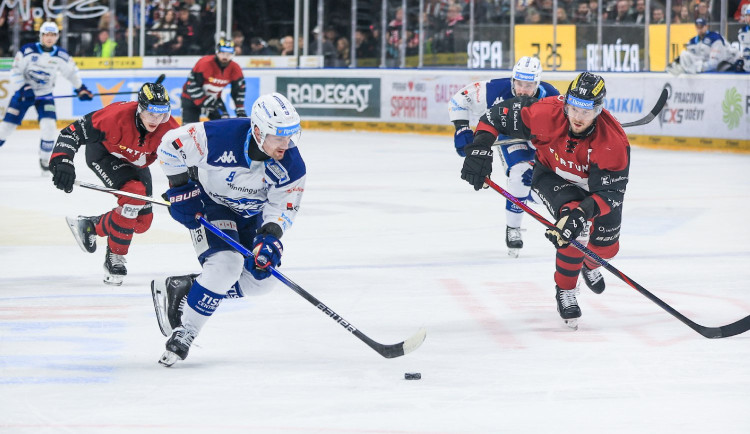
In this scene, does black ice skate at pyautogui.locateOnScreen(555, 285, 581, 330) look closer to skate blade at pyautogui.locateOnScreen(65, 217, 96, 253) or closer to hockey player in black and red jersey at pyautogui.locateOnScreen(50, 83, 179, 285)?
hockey player in black and red jersey at pyautogui.locateOnScreen(50, 83, 179, 285)

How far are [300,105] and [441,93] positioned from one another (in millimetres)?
2400

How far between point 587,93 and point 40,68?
7980 millimetres

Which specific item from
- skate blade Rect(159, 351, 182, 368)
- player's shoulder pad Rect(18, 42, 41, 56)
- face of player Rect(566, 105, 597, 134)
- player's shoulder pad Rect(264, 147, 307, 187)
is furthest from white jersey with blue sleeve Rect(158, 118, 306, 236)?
player's shoulder pad Rect(18, 42, 41, 56)

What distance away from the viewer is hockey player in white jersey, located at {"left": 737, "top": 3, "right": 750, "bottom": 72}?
1305cm

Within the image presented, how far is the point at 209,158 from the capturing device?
436 centimetres

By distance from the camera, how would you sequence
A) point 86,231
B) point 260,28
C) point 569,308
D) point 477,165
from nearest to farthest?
1. point 569,308
2. point 477,165
3. point 86,231
4. point 260,28

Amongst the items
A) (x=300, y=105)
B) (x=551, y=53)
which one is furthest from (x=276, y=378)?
(x=300, y=105)

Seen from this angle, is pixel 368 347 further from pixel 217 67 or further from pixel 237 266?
pixel 217 67

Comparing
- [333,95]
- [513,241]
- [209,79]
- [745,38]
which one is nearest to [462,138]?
[513,241]

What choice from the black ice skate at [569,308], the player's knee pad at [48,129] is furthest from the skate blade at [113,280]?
the player's knee pad at [48,129]

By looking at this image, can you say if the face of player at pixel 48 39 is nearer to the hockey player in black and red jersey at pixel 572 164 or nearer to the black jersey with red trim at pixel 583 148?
the hockey player in black and red jersey at pixel 572 164

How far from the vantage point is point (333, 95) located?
55.1ft

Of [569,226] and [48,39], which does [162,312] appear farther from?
[48,39]

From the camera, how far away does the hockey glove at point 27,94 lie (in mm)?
11312
